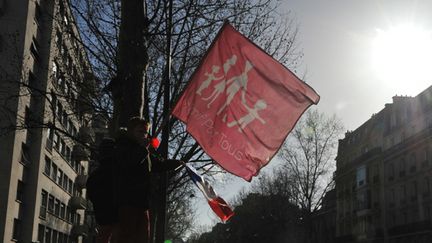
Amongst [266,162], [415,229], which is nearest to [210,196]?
[266,162]

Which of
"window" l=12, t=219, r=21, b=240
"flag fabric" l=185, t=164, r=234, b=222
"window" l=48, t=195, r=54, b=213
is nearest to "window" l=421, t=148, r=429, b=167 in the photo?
"window" l=48, t=195, r=54, b=213

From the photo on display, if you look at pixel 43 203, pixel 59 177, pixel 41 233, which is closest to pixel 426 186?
pixel 59 177

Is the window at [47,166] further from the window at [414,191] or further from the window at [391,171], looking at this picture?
the window at [391,171]

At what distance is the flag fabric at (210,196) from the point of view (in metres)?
6.84

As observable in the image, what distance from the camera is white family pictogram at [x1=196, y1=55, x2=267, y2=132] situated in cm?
704

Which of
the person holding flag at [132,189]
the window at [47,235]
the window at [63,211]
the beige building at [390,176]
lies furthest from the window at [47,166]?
the person holding flag at [132,189]

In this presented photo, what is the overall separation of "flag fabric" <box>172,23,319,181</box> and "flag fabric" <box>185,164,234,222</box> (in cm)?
33

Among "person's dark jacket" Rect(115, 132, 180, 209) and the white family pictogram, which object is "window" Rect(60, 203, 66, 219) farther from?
"person's dark jacket" Rect(115, 132, 180, 209)

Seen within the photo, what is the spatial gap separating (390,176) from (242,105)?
62.4 metres

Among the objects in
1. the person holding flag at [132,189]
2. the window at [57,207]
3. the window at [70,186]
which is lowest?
the person holding flag at [132,189]

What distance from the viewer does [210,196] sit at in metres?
6.88

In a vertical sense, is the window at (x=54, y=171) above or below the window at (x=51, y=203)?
above

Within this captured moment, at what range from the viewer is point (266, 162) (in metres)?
7.06

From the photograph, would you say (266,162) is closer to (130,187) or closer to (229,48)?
(229,48)
